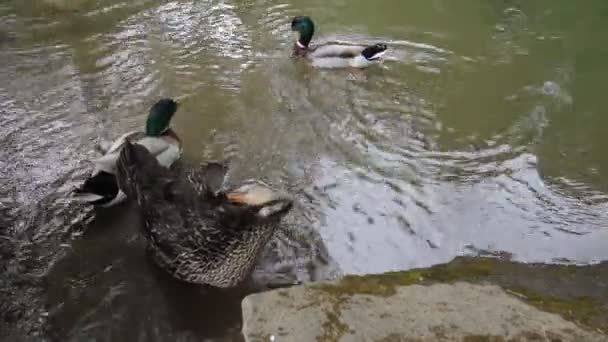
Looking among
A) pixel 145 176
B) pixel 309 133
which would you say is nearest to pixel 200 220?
pixel 145 176

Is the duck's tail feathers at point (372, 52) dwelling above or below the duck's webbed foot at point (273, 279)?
above

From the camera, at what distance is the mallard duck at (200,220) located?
341 centimetres

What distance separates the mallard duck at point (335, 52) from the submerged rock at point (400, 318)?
13.5 feet

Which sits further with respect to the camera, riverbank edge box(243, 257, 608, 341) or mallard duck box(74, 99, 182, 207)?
mallard duck box(74, 99, 182, 207)

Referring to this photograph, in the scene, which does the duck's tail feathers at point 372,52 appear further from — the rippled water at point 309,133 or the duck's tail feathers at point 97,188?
the duck's tail feathers at point 97,188

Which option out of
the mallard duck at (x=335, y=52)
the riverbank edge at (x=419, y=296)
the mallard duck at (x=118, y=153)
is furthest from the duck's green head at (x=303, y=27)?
Result: the riverbank edge at (x=419, y=296)

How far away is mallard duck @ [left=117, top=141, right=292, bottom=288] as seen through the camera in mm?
3406

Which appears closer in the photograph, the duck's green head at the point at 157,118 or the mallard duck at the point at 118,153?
the mallard duck at the point at 118,153

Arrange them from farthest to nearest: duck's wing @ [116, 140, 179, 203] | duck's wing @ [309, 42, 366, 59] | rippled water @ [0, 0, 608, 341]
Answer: duck's wing @ [309, 42, 366, 59] < rippled water @ [0, 0, 608, 341] < duck's wing @ [116, 140, 179, 203]

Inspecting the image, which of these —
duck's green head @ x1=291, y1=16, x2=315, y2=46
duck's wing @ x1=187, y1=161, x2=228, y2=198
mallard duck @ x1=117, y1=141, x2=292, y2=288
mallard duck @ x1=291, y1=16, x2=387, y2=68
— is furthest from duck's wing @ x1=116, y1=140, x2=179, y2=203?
duck's green head @ x1=291, y1=16, x2=315, y2=46

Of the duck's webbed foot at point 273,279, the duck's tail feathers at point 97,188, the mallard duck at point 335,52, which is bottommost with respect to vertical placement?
the duck's webbed foot at point 273,279

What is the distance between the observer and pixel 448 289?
10.6 ft

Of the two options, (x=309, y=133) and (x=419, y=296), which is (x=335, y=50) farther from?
(x=419, y=296)

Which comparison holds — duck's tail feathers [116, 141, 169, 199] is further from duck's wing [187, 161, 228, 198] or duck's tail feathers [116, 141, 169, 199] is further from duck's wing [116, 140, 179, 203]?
duck's wing [187, 161, 228, 198]
